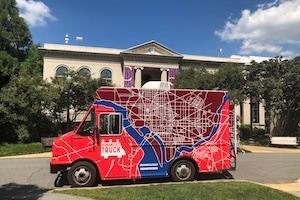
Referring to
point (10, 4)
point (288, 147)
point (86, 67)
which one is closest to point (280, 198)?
point (288, 147)

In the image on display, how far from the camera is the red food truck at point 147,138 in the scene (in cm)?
1337

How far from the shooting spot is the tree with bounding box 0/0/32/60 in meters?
62.5

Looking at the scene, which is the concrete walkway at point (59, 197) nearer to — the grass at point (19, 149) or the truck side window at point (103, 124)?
the truck side window at point (103, 124)

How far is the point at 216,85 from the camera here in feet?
138

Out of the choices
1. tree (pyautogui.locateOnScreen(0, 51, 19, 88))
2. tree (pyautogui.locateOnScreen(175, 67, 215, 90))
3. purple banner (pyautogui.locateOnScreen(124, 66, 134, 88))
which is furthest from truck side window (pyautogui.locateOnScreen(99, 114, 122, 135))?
purple banner (pyautogui.locateOnScreen(124, 66, 134, 88))

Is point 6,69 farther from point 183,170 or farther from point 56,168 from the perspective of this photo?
point 183,170

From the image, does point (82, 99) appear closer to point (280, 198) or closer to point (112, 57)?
point (112, 57)

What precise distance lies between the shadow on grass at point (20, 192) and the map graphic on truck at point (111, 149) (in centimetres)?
190

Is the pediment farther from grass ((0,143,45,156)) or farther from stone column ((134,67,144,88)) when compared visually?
grass ((0,143,45,156))

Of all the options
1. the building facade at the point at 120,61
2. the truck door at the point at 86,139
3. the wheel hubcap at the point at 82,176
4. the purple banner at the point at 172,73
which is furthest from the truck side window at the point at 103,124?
the purple banner at the point at 172,73

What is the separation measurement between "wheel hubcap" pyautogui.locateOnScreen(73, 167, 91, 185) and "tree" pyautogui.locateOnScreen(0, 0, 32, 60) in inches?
2060

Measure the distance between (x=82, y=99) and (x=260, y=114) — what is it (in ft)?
96.4

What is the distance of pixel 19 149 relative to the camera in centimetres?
2897

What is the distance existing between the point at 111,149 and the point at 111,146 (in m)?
0.08
